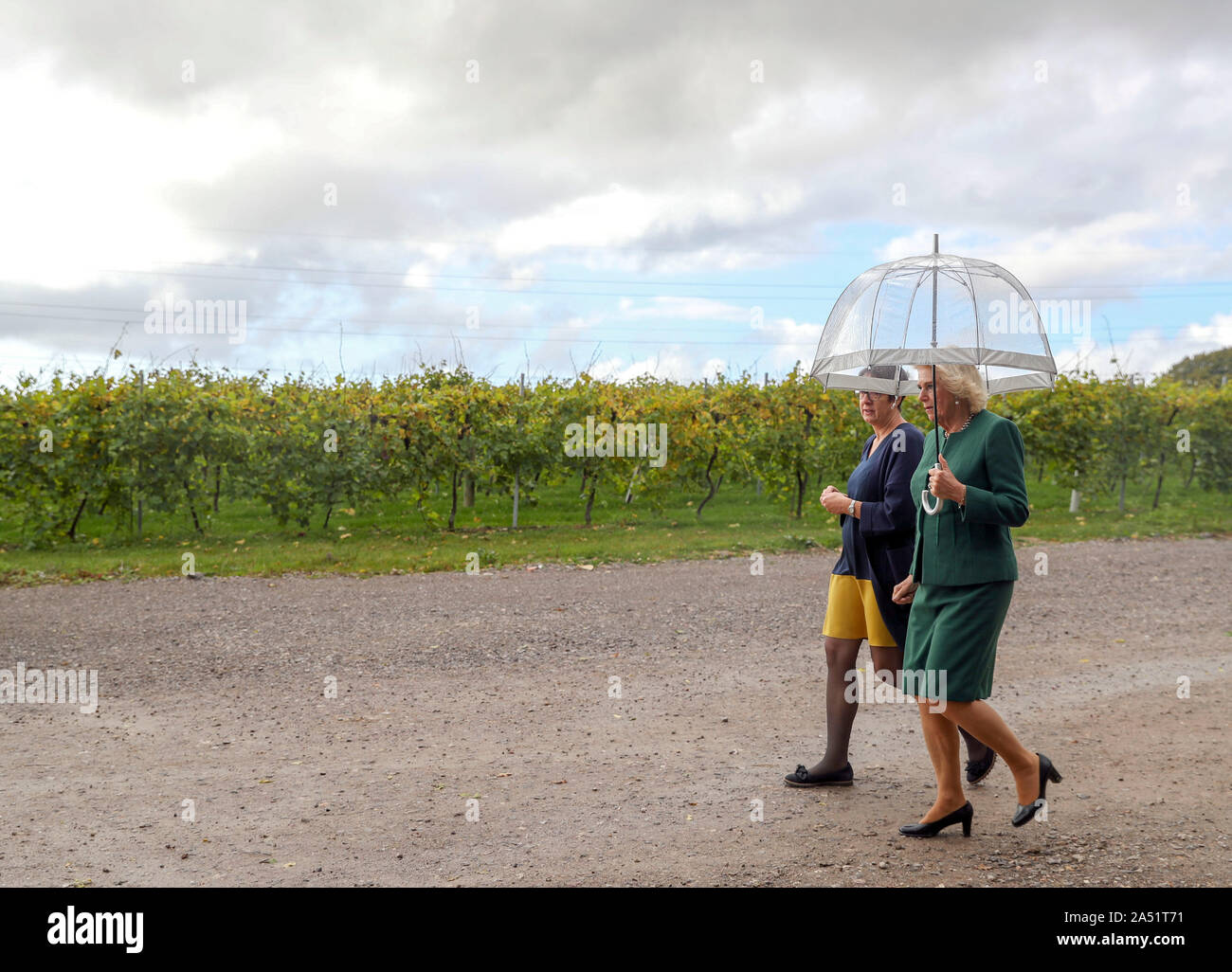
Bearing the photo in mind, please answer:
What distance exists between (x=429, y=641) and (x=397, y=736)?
99.4 inches

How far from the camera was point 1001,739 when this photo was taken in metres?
4.00

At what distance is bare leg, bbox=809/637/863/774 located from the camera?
4766 millimetres

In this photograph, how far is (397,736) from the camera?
5.66m

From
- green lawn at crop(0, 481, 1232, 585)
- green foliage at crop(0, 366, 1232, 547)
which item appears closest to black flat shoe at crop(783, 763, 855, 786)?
green lawn at crop(0, 481, 1232, 585)

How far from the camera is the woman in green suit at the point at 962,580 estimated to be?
151 inches

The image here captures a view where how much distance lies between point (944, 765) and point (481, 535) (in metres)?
11.5

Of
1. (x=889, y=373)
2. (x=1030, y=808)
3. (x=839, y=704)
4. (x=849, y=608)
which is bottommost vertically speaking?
(x=1030, y=808)

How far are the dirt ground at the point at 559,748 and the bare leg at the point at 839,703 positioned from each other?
0.21m

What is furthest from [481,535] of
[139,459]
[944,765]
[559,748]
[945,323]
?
[945,323]

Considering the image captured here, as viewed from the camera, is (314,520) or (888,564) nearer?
(888,564)

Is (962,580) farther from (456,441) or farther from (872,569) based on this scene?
(456,441)

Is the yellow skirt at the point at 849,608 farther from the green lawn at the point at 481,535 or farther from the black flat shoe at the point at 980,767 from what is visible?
the green lawn at the point at 481,535
